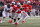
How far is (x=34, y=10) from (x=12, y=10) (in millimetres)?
6966

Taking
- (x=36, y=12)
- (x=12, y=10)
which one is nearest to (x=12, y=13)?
(x=12, y=10)

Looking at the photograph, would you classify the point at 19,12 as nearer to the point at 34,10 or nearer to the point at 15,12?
the point at 15,12

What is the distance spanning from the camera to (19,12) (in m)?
6.18

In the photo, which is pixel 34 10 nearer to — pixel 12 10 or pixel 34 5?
pixel 34 5

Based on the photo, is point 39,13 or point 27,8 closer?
point 27,8

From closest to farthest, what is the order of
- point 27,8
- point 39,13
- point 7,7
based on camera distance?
1. point 7,7
2. point 27,8
3. point 39,13

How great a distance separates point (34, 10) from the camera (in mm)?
12984

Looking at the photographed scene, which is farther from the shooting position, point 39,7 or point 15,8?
point 39,7

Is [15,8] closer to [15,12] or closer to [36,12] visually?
[15,12]

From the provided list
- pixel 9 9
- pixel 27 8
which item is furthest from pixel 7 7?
pixel 27 8

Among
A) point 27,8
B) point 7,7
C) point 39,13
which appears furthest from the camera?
point 39,13

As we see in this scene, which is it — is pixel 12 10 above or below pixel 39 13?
above

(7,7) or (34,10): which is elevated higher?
(7,7)

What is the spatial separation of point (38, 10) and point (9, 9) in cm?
697
